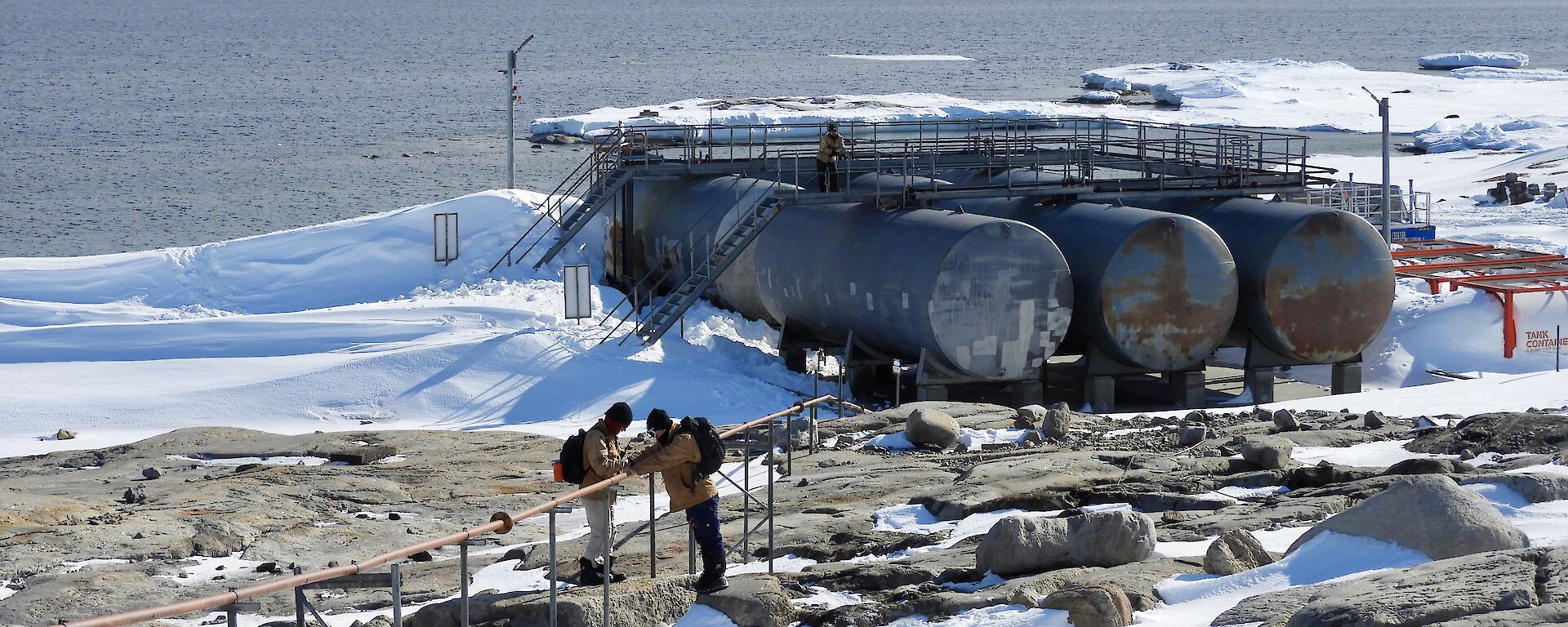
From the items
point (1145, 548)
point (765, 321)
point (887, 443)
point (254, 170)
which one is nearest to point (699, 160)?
point (765, 321)

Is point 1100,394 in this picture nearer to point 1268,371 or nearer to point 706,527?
point 1268,371

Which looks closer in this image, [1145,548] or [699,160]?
[1145,548]

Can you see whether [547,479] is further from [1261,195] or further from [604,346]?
[1261,195]

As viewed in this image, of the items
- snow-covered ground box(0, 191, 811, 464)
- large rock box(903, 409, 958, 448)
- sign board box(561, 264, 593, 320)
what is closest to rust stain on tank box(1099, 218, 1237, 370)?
snow-covered ground box(0, 191, 811, 464)

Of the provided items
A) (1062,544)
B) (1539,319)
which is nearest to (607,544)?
(1062,544)

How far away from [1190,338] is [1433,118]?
60.9 meters

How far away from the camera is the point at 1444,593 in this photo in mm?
9102

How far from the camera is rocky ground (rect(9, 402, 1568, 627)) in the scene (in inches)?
419

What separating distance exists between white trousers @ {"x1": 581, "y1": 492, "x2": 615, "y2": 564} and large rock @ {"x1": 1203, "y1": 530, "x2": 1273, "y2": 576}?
3839mm

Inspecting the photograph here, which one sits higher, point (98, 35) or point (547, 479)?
point (98, 35)

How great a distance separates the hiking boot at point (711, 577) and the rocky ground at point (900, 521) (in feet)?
0.40

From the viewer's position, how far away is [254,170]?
69.6 metres

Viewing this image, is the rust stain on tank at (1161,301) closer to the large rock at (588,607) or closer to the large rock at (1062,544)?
the large rock at (1062,544)

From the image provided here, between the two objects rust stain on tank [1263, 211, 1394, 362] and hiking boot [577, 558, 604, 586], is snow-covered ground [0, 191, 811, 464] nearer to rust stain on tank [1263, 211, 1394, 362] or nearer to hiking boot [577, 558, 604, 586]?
rust stain on tank [1263, 211, 1394, 362]
